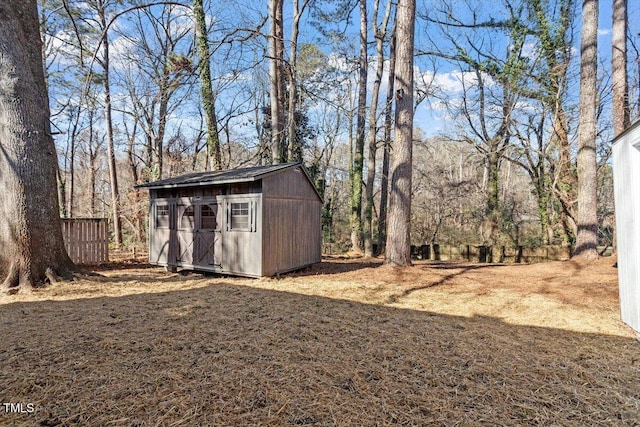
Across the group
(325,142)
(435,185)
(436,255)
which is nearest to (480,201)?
(435,185)

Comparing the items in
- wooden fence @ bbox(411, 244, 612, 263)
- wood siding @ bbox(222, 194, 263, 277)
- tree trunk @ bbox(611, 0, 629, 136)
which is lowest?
wooden fence @ bbox(411, 244, 612, 263)

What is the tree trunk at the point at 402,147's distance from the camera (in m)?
7.14

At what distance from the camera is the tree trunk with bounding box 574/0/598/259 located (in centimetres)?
781

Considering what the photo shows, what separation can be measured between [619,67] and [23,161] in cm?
1332

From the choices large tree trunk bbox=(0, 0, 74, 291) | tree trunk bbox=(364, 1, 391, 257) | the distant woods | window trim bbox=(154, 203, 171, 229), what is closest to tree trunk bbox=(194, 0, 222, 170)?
the distant woods

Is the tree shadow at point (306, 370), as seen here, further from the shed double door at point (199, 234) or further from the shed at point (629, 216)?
the shed double door at point (199, 234)

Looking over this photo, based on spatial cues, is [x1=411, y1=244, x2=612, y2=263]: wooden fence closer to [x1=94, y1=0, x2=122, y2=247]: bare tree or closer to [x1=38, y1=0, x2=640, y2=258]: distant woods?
[x1=38, y1=0, x2=640, y2=258]: distant woods

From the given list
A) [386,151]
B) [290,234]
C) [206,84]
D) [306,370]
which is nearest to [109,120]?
[206,84]

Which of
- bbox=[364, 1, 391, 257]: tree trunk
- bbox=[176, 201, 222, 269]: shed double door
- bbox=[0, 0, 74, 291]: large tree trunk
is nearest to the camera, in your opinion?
bbox=[0, 0, 74, 291]: large tree trunk

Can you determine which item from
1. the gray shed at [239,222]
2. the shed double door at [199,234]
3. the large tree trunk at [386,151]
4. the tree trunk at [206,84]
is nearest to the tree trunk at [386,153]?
the large tree trunk at [386,151]

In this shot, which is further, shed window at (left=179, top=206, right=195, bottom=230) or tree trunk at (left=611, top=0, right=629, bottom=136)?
tree trunk at (left=611, top=0, right=629, bottom=136)

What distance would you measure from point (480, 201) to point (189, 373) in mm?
16758

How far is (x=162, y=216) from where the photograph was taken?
830 cm

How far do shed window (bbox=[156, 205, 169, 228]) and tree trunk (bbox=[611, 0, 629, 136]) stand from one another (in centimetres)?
1146
